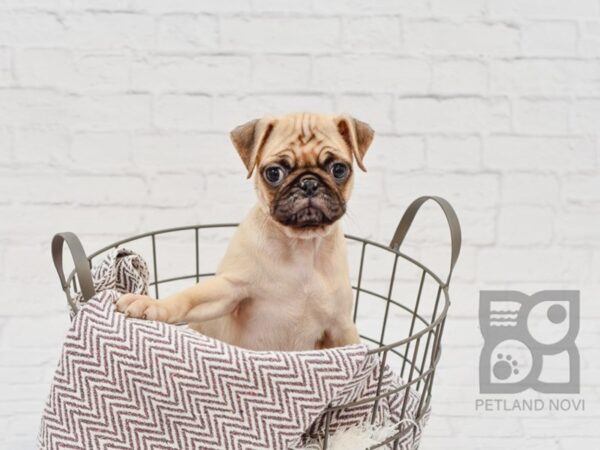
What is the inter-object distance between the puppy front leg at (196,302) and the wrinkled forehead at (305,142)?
0.18 meters

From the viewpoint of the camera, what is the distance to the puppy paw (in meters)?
0.97

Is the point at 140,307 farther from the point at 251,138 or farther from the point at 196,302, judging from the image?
the point at 251,138

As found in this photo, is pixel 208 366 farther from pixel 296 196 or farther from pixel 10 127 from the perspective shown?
pixel 10 127

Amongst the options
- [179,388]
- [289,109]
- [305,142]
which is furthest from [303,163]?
[289,109]

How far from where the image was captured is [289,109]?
1.66 metres

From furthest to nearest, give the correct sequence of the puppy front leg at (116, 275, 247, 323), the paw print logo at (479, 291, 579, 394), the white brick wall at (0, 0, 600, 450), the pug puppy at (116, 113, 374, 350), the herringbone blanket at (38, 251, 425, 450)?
1. the paw print logo at (479, 291, 579, 394)
2. the white brick wall at (0, 0, 600, 450)
3. the pug puppy at (116, 113, 374, 350)
4. the puppy front leg at (116, 275, 247, 323)
5. the herringbone blanket at (38, 251, 425, 450)

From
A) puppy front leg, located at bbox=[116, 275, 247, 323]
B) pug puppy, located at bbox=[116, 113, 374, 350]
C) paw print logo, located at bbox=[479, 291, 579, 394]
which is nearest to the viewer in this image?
puppy front leg, located at bbox=[116, 275, 247, 323]

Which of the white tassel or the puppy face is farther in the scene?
the puppy face

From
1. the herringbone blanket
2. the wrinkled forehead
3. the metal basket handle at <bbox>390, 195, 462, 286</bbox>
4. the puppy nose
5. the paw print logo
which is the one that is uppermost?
the wrinkled forehead

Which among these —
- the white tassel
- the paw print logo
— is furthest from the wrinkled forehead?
the paw print logo

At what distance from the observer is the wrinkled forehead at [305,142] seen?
3.67 ft

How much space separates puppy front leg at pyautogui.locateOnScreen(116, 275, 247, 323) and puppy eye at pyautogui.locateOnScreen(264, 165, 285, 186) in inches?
5.9

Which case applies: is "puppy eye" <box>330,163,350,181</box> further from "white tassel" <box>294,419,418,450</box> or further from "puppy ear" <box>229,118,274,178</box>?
"white tassel" <box>294,419,418,450</box>

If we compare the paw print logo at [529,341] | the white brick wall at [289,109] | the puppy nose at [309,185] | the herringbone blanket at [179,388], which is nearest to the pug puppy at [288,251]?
the puppy nose at [309,185]
